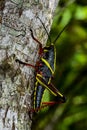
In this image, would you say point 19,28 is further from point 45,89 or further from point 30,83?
point 45,89

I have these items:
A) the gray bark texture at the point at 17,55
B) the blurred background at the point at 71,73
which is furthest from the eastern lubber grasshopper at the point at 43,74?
the blurred background at the point at 71,73

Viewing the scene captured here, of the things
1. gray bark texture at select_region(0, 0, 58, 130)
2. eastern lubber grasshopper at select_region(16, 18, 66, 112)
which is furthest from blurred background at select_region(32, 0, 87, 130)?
gray bark texture at select_region(0, 0, 58, 130)

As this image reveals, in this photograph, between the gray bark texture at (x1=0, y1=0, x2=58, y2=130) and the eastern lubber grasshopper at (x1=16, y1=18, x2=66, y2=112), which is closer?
the gray bark texture at (x1=0, y1=0, x2=58, y2=130)

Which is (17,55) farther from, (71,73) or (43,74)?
(71,73)

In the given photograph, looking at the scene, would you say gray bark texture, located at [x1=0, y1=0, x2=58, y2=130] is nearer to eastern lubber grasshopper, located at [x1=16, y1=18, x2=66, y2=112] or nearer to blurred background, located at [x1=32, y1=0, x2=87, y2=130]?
eastern lubber grasshopper, located at [x1=16, y1=18, x2=66, y2=112]

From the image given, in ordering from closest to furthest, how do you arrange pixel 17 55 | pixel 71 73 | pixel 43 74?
pixel 17 55 → pixel 43 74 → pixel 71 73

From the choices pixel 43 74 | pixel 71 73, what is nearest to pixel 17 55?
pixel 43 74

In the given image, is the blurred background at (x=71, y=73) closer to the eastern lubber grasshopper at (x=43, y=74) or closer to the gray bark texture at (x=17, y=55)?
the eastern lubber grasshopper at (x=43, y=74)
